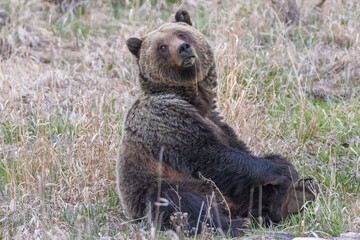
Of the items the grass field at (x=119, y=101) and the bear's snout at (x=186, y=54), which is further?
the grass field at (x=119, y=101)

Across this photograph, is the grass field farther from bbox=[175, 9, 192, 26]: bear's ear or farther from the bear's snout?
the bear's snout

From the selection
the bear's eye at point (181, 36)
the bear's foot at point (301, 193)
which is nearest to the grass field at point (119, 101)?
the bear's foot at point (301, 193)

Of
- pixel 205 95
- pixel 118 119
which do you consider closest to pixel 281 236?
pixel 205 95

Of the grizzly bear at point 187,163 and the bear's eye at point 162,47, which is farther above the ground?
the bear's eye at point 162,47

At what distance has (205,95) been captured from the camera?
5559mm

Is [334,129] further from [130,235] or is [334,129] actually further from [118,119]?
[130,235]

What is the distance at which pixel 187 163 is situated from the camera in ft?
16.7

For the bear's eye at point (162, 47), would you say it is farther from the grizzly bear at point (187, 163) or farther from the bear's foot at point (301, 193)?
the bear's foot at point (301, 193)

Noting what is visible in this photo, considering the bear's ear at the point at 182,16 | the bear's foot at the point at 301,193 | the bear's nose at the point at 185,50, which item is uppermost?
the bear's ear at the point at 182,16

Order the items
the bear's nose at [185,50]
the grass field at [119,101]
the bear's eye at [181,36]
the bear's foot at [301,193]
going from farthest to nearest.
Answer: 1. the bear's eye at [181,36]
2. the grass field at [119,101]
3. the bear's nose at [185,50]
4. the bear's foot at [301,193]

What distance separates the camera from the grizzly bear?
16.5 ft

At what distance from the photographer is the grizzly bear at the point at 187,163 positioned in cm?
502

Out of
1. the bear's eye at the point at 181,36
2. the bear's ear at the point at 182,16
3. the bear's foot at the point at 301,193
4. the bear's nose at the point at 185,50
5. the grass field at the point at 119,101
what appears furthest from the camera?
the bear's ear at the point at 182,16

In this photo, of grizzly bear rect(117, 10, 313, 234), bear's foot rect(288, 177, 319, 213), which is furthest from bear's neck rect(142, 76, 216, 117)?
bear's foot rect(288, 177, 319, 213)
